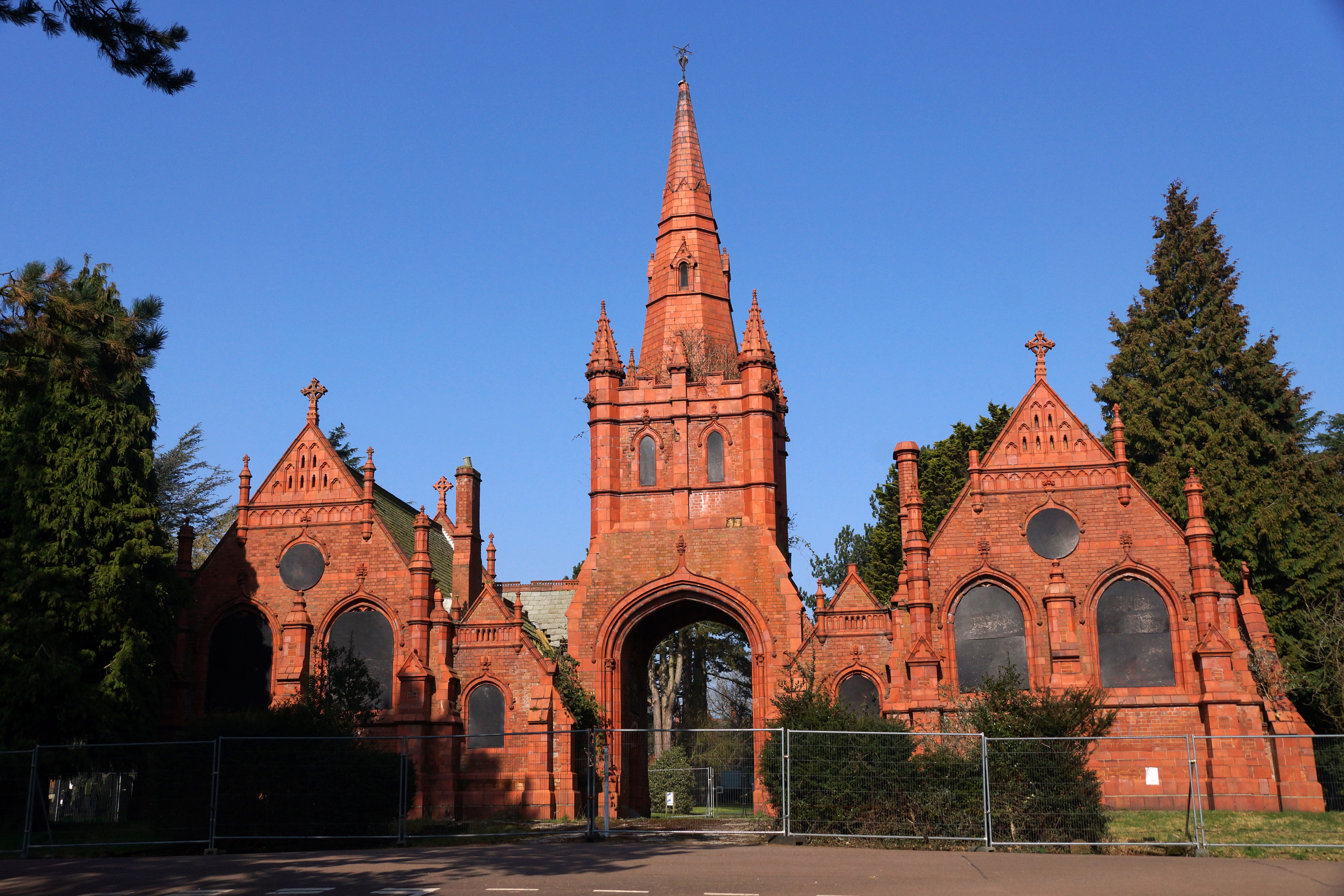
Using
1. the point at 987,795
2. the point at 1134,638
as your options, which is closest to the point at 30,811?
the point at 987,795

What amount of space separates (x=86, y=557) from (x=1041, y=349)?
88.2 feet

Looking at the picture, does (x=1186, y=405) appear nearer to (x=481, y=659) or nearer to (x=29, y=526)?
(x=481, y=659)

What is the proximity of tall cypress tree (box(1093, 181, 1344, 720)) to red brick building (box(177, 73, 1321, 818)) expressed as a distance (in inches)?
188

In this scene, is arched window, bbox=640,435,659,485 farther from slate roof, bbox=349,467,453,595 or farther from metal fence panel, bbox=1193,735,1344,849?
metal fence panel, bbox=1193,735,1344,849

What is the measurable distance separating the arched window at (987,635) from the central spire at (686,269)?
1201cm

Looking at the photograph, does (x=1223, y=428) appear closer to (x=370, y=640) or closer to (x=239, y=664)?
(x=370, y=640)

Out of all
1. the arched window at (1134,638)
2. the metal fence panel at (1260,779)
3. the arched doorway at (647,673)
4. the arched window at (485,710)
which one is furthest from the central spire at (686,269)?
the metal fence panel at (1260,779)

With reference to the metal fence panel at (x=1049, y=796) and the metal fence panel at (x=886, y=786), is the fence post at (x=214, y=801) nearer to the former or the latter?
the metal fence panel at (x=886, y=786)

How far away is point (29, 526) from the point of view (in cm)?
3070

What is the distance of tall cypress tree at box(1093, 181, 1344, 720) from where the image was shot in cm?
3791

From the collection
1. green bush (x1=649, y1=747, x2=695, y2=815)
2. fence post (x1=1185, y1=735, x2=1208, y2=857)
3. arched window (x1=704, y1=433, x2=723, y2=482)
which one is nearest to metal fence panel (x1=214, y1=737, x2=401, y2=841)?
fence post (x1=1185, y1=735, x2=1208, y2=857)

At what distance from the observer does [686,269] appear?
41.2m

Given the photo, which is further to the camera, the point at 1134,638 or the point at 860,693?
the point at 860,693

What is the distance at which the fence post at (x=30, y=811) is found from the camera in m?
21.0
